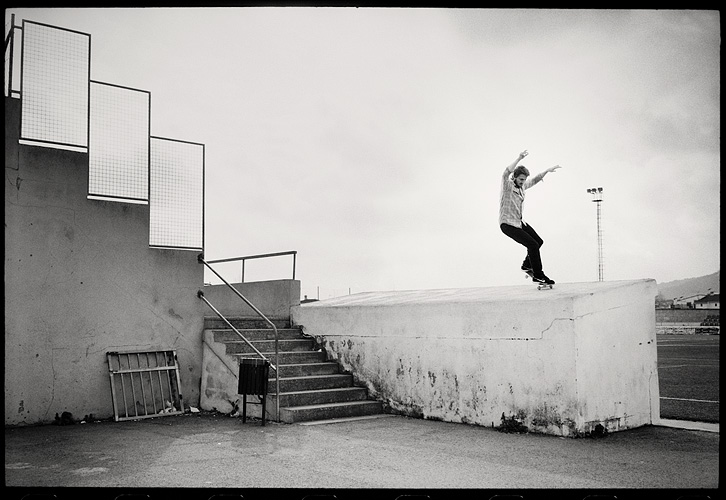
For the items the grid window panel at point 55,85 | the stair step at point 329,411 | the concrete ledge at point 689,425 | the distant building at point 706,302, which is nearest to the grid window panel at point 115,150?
the grid window panel at point 55,85

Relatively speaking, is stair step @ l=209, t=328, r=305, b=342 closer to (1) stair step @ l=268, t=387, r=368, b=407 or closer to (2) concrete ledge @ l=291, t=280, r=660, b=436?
(1) stair step @ l=268, t=387, r=368, b=407

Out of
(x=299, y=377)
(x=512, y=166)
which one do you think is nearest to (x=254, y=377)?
(x=299, y=377)

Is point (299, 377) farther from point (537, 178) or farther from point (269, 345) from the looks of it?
point (537, 178)

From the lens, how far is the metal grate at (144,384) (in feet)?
29.9

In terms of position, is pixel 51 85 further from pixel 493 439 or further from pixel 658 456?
pixel 658 456

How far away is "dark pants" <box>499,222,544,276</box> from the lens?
8258 millimetres

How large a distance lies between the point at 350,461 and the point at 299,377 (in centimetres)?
333

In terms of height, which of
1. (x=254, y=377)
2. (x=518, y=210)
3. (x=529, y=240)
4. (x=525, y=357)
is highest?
(x=518, y=210)

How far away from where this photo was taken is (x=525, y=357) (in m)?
7.66

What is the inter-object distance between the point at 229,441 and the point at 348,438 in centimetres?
135

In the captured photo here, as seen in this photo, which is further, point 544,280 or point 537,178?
point 544,280

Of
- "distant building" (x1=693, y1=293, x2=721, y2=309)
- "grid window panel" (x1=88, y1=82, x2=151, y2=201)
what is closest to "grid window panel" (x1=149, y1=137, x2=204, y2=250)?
"grid window panel" (x1=88, y1=82, x2=151, y2=201)

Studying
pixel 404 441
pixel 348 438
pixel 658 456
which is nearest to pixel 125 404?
pixel 348 438

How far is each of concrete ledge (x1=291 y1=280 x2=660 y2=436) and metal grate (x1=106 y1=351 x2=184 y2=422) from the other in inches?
114
